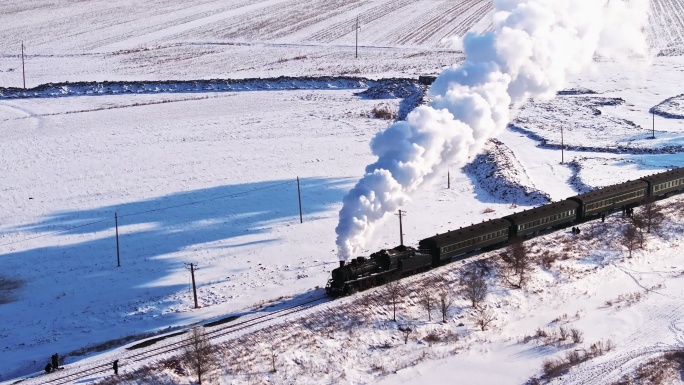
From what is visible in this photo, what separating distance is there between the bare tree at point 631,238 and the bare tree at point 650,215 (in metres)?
1.54

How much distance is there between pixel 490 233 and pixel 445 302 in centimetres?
849

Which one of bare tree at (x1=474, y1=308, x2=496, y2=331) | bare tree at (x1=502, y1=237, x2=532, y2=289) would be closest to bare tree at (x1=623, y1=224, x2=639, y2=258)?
bare tree at (x1=502, y1=237, x2=532, y2=289)

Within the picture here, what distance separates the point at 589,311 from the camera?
2045 inches

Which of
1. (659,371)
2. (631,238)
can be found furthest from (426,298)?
(631,238)

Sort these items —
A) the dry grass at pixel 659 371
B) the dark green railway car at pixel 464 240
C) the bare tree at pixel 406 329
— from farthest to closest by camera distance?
the dark green railway car at pixel 464 240 → the bare tree at pixel 406 329 → the dry grass at pixel 659 371

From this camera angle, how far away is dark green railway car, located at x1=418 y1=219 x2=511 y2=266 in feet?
180

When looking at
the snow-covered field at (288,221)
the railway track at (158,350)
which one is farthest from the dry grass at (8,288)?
the railway track at (158,350)

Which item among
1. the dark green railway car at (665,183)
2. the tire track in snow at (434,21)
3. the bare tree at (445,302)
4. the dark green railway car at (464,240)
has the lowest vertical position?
the bare tree at (445,302)

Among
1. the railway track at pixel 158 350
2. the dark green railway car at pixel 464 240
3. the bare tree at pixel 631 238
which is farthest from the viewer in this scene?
the bare tree at pixel 631 238

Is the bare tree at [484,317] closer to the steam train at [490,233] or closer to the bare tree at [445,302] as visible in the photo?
the bare tree at [445,302]

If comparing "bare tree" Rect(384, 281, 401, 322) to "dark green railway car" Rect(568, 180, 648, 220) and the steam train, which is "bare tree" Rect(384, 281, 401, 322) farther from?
"dark green railway car" Rect(568, 180, 648, 220)

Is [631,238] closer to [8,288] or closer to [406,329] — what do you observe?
[406,329]

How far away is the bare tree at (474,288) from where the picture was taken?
52.1 meters

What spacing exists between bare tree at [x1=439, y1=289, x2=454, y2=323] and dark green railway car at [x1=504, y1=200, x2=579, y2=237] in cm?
982
